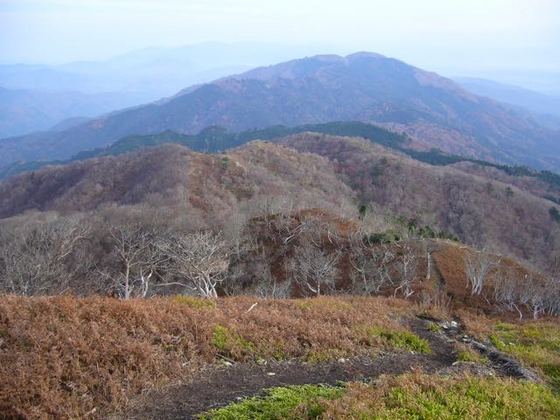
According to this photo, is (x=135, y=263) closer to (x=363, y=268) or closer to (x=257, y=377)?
(x=363, y=268)

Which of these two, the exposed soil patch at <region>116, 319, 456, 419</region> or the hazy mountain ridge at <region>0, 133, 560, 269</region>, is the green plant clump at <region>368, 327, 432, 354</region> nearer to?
the exposed soil patch at <region>116, 319, 456, 419</region>

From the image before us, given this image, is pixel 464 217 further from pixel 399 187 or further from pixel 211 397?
pixel 211 397

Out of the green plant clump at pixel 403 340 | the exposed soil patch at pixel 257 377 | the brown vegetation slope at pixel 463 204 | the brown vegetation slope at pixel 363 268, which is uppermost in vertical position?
the exposed soil patch at pixel 257 377

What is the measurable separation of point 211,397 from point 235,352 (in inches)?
82.6

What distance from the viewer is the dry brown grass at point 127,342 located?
7.98 metres

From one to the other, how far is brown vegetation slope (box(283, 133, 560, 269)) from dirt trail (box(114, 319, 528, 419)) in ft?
318

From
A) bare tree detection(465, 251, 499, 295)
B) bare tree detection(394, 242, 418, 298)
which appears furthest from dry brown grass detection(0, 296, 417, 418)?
bare tree detection(465, 251, 499, 295)

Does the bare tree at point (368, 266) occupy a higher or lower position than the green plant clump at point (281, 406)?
lower

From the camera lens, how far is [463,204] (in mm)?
129250

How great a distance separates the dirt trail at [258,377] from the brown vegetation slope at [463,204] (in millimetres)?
97060

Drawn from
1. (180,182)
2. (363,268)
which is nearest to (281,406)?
(363,268)

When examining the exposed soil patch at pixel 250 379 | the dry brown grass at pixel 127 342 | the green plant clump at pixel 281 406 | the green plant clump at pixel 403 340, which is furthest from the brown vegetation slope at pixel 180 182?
the green plant clump at pixel 281 406

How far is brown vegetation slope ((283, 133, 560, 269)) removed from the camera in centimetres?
11369

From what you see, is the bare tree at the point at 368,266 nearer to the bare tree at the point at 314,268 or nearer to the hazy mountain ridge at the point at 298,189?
the bare tree at the point at 314,268
